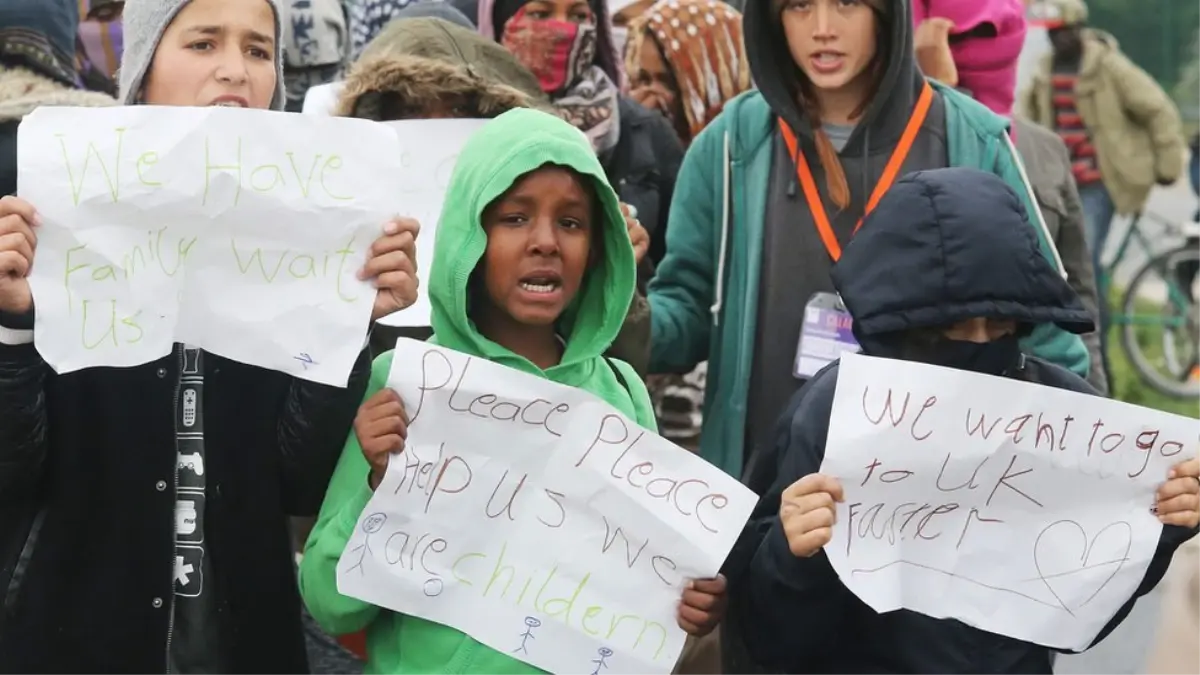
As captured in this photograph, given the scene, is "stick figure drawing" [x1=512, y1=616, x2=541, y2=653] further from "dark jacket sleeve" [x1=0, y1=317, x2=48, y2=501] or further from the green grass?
the green grass

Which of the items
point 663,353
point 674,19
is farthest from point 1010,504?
point 674,19

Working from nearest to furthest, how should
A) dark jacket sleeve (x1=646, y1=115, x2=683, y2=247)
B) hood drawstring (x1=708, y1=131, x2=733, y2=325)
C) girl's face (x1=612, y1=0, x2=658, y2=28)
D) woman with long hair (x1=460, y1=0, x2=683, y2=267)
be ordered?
hood drawstring (x1=708, y1=131, x2=733, y2=325) → woman with long hair (x1=460, y1=0, x2=683, y2=267) → dark jacket sleeve (x1=646, y1=115, x2=683, y2=247) → girl's face (x1=612, y1=0, x2=658, y2=28)

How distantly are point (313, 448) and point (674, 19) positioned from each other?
9.10 feet

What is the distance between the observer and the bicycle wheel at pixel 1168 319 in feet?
31.3

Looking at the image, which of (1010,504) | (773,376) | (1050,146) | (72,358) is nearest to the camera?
(72,358)

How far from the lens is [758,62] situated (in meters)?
3.63

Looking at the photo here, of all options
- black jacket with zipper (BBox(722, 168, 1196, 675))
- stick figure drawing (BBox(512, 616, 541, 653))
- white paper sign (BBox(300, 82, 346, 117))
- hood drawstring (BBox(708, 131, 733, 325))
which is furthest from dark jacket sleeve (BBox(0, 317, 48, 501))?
white paper sign (BBox(300, 82, 346, 117))

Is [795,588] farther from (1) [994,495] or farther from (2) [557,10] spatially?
(2) [557,10]

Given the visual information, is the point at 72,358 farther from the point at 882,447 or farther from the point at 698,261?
the point at 698,261

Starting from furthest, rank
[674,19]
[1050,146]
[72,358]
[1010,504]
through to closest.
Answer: [674,19]
[1050,146]
[1010,504]
[72,358]

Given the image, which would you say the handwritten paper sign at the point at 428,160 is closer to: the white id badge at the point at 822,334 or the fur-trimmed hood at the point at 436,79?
the fur-trimmed hood at the point at 436,79

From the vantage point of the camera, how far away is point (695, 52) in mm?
5203

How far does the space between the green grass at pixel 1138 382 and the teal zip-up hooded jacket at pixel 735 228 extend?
19.2 ft

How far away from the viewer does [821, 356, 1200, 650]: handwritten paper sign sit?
262 centimetres
